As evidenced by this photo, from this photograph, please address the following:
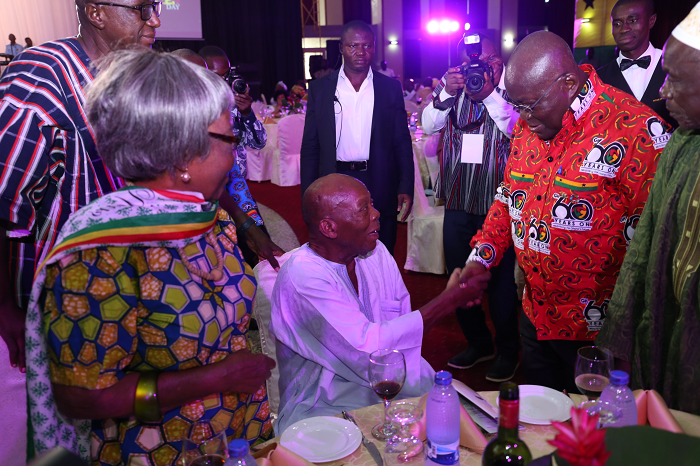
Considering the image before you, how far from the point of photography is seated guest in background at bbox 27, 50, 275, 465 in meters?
1.11

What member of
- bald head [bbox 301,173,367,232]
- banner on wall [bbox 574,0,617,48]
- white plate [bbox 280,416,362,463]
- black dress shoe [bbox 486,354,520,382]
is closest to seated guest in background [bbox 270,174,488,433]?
bald head [bbox 301,173,367,232]

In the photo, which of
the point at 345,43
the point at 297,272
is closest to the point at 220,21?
the point at 345,43

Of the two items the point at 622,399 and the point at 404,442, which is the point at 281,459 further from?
the point at 622,399

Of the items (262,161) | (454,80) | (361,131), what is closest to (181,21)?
(262,161)

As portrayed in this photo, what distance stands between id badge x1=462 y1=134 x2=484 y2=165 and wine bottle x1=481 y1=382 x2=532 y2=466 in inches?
97.8

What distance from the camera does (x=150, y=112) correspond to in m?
1.11

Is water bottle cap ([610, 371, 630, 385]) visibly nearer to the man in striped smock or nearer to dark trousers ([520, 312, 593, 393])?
dark trousers ([520, 312, 593, 393])

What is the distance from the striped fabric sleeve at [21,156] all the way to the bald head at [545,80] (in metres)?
1.51

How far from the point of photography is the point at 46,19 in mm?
11773

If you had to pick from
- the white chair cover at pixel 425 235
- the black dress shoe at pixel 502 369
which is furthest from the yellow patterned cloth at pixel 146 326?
the white chair cover at pixel 425 235

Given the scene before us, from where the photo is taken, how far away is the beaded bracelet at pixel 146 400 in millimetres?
1167

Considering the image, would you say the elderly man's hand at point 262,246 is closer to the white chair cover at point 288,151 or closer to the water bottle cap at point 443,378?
the water bottle cap at point 443,378

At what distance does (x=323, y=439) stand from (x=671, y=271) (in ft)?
3.69

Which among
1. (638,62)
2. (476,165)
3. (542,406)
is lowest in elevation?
(542,406)
